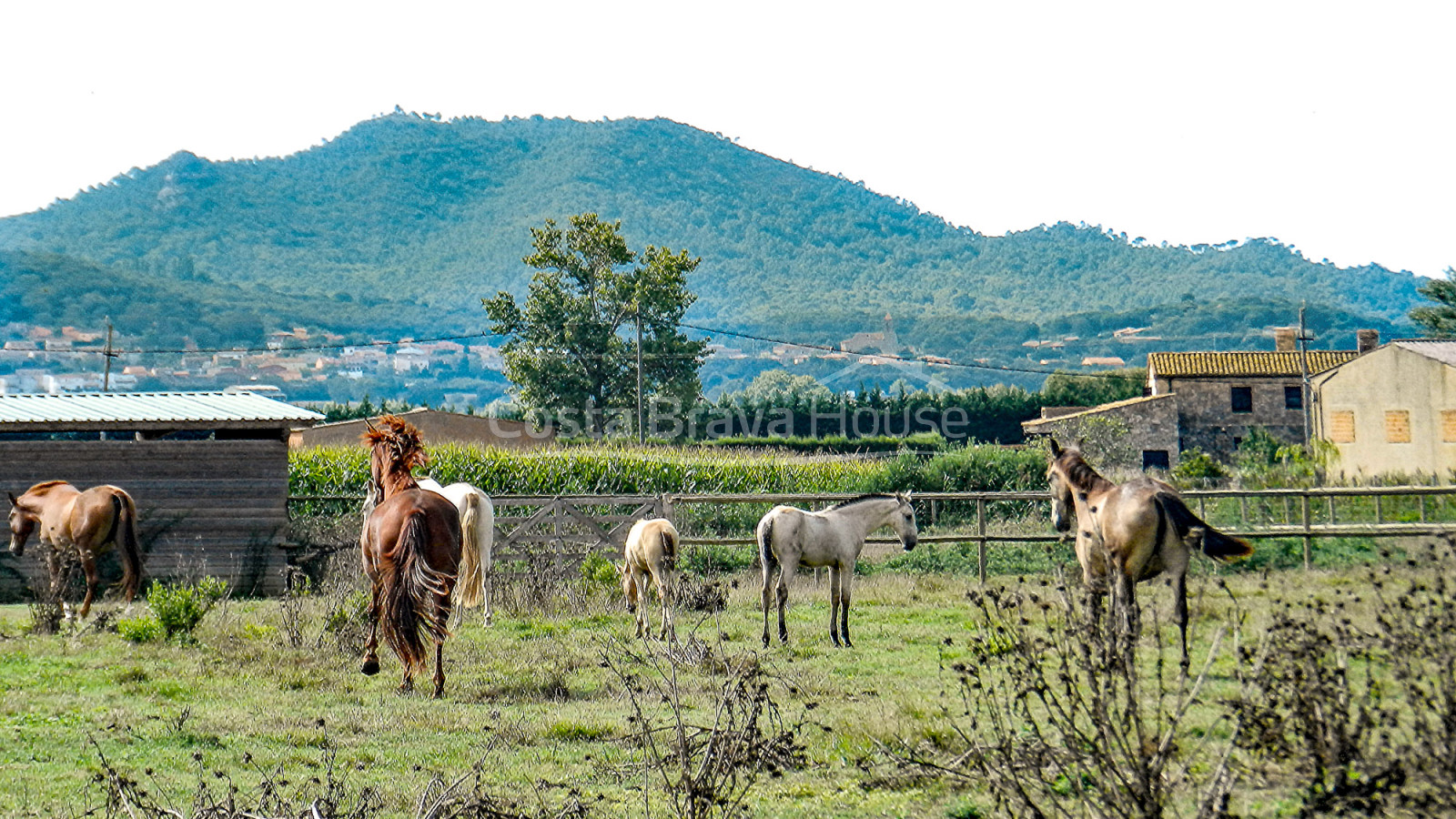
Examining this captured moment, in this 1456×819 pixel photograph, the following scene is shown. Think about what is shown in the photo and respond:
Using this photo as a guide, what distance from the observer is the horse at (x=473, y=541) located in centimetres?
1414

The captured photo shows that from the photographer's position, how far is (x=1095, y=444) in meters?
50.8

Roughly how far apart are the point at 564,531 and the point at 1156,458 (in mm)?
45070

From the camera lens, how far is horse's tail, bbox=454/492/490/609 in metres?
14.1

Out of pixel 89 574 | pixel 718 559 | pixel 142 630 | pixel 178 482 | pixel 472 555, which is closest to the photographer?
pixel 142 630

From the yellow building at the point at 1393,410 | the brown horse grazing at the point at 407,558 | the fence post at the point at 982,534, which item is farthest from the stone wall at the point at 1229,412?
the brown horse grazing at the point at 407,558

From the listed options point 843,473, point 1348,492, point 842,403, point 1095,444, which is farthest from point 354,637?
point 842,403

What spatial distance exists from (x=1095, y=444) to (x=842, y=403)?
26085mm

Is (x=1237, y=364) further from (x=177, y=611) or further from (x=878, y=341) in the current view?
(x=878, y=341)

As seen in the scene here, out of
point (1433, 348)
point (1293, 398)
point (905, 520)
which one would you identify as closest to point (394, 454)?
point (905, 520)

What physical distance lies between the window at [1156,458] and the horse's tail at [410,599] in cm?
5161

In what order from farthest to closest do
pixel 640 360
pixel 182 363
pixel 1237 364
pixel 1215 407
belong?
1. pixel 182 363
2. pixel 1237 364
3. pixel 1215 407
4. pixel 640 360

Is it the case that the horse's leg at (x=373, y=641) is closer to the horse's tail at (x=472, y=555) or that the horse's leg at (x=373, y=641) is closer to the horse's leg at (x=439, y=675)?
the horse's leg at (x=439, y=675)

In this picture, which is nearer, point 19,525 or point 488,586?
point 488,586

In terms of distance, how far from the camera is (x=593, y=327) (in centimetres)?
5756
